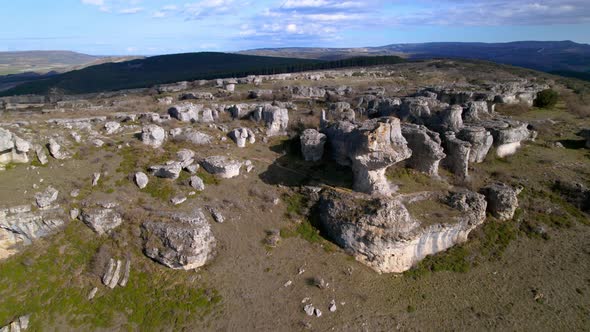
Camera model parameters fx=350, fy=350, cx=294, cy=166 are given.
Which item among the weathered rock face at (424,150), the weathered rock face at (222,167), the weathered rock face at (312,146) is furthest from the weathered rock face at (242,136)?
the weathered rock face at (424,150)

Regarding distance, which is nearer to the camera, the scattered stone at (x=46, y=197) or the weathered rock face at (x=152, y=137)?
the scattered stone at (x=46, y=197)

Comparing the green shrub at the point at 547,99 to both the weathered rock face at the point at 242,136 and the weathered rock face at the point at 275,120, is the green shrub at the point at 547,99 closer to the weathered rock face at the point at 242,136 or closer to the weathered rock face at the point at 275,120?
the weathered rock face at the point at 275,120

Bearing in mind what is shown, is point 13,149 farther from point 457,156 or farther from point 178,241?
point 457,156

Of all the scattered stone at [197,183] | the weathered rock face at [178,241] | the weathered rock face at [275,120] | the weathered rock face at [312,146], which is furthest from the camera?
the weathered rock face at [275,120]

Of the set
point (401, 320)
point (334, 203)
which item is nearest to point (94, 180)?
point (334, 203)

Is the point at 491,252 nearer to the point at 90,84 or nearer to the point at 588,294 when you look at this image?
the point at 588,294

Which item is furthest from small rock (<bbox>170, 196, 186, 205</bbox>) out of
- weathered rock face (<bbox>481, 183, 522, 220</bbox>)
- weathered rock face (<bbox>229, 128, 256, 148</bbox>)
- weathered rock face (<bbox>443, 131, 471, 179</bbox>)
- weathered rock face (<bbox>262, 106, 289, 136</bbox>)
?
weathered rock face (<bbox>481, 183, 522, 220</bbox>)
